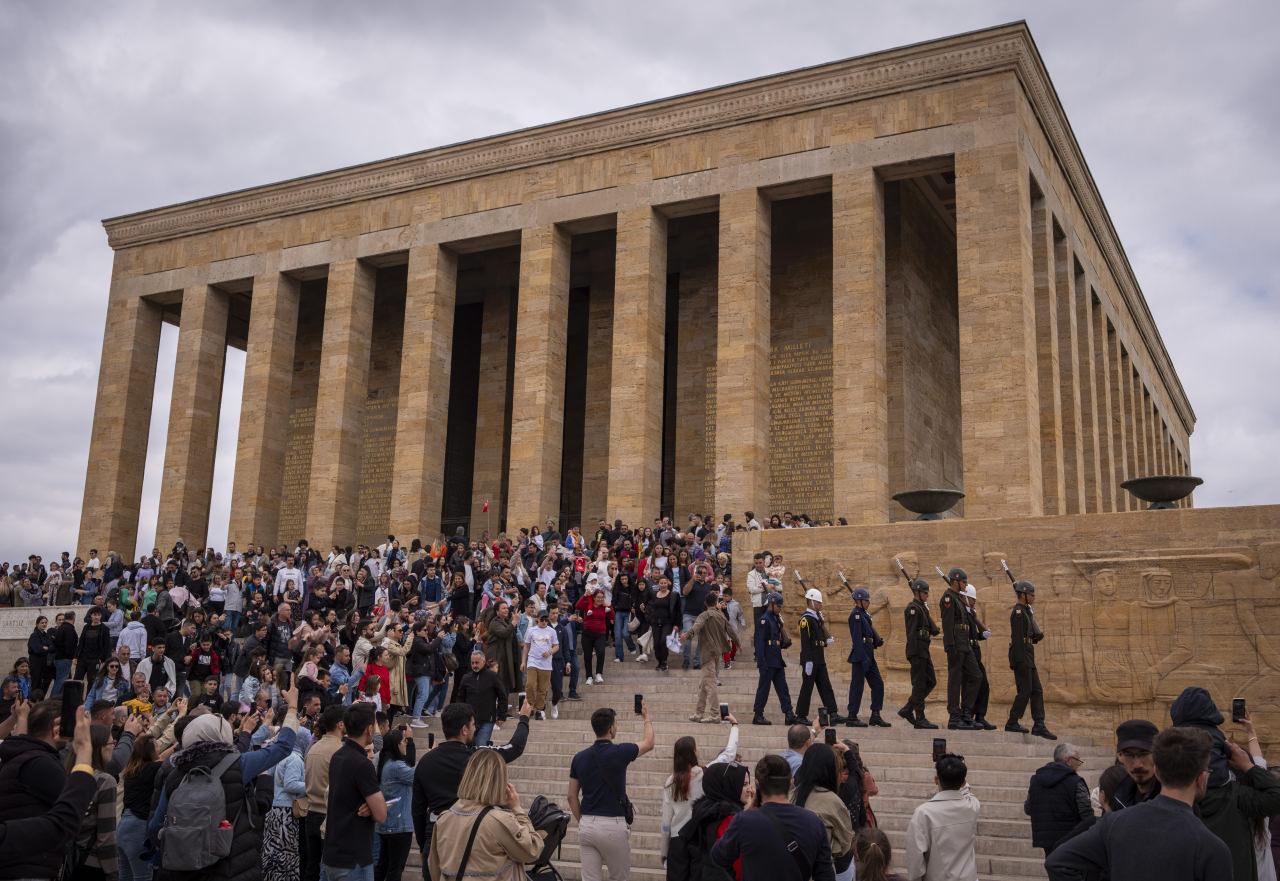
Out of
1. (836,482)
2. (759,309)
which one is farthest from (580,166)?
(836,482)

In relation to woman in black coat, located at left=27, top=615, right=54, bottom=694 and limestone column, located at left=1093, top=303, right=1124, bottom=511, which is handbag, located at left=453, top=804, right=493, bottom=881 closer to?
woman in black coat, located at left=27, top=615, right=54, bottom=694

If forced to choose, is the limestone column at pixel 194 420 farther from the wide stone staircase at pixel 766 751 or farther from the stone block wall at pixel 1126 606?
the stone block wall at pixel 1126 606

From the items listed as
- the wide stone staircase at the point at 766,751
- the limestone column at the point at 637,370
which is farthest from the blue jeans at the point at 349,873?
the limestone column at the point at 637,370

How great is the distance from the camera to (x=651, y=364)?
2505cm

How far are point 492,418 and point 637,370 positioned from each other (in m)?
6.49

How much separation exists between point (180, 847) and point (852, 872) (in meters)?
3.59

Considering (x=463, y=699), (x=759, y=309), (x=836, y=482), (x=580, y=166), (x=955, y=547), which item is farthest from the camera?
(x=580, y=166)

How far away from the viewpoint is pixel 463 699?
1163cm

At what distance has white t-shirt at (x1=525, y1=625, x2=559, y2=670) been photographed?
1338 centimetres

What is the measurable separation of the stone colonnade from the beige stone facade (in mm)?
71

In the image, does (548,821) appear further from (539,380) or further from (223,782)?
(539,380)

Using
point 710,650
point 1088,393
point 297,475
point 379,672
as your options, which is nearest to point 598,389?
point 297,475

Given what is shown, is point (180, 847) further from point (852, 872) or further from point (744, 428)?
point (744, 428)

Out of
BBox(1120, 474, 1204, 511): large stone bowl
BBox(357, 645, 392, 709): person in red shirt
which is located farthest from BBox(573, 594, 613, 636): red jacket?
BBox(1120, 474, 1204, 511): large stone bowl
